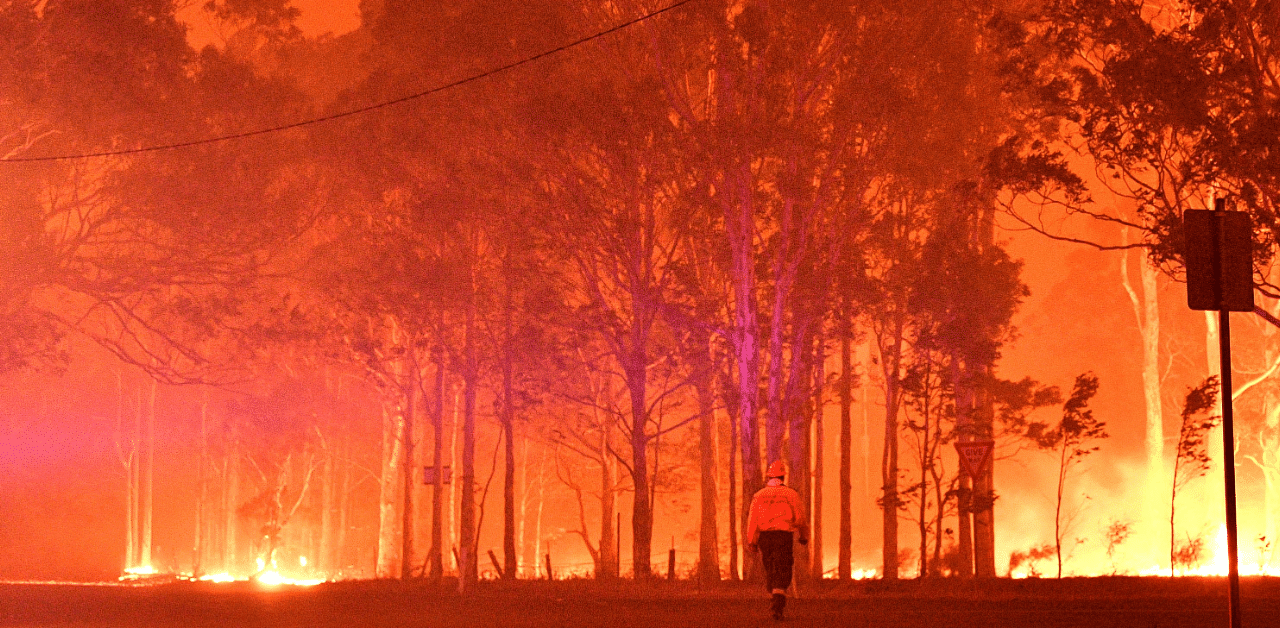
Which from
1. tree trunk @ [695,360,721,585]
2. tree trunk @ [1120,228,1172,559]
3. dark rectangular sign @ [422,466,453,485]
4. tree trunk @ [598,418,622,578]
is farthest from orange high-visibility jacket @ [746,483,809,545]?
tree trunk @ [1120,228,1172,559]

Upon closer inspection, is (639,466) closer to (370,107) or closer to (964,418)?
(964,418)

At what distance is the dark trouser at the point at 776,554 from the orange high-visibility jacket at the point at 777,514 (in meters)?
0.06

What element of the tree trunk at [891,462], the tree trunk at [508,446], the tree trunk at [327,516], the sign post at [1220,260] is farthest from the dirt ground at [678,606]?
the tree trunk at [327,516]

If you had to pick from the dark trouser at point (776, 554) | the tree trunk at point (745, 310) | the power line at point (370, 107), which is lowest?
the dark trouser at point (776, 554)

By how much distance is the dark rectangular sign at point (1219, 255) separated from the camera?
30.9ft

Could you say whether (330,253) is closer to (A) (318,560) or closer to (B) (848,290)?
(B) (848,290)

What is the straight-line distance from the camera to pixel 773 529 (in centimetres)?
1664

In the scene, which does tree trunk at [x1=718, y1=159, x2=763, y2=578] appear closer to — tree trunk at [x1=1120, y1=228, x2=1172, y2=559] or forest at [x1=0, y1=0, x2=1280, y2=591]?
forest at [x1=0, y1=0, x2=1280, y2=591]

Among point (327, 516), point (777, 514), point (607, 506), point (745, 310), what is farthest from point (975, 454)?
point (327, 516)

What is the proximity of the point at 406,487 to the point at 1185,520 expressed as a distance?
35.0 meters

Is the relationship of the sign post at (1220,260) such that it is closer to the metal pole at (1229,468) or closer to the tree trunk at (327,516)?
the metal pole at (1229,468)

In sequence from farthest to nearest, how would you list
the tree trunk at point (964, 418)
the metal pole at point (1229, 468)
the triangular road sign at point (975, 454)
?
1. the tree trunk at point (964, 418)
2. the triangular road sign at point (975, 454)
3. the metal pole at point (1229, 468)

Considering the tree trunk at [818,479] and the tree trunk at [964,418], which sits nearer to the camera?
the tree trunk at [964,418]

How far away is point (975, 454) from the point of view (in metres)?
22.1
